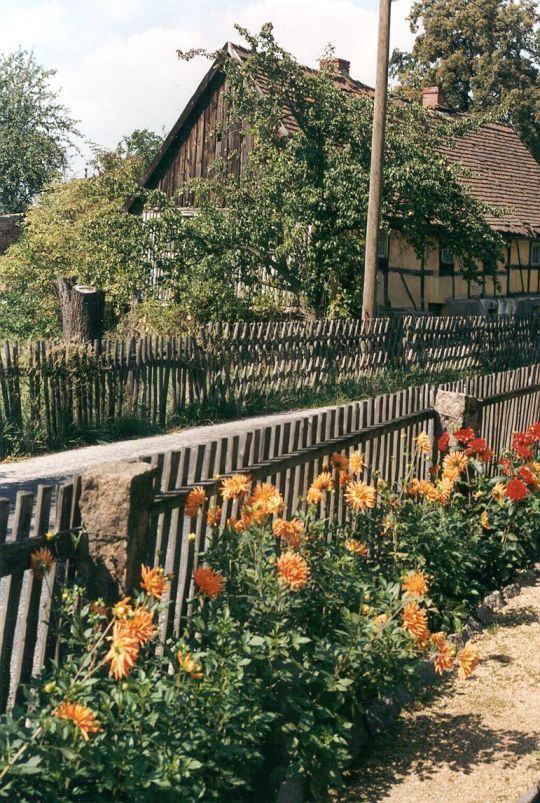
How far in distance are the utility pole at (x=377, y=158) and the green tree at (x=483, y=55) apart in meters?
26.5

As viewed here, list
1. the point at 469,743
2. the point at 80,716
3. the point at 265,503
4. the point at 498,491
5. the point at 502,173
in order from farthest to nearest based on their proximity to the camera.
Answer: the point at 502,173 → the point at 498,491 → the point at 469,743 → the point at 265,503 → the point at 80,716

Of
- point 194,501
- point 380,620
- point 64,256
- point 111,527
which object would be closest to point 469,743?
point 380,620

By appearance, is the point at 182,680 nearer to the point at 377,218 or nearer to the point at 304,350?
the point at 304,350

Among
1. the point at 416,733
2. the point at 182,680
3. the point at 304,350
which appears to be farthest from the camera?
A: the point at 304,350

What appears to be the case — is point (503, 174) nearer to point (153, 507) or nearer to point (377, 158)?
point (377, 158)

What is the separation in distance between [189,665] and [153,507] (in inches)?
37.3

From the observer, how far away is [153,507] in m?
4.07

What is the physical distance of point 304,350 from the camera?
15258 mm

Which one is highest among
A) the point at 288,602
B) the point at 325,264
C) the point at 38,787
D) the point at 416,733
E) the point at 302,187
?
the point at 302,187

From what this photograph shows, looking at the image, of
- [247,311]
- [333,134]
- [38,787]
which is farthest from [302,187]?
[38,787]

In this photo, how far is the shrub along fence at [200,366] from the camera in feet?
36.7

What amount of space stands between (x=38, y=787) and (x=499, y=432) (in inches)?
232

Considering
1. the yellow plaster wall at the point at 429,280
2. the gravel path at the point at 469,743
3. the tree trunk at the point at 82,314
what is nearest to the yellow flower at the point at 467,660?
the gravel path at the point at 469,743

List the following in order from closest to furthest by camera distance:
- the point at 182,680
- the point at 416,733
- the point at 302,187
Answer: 1. the point at 182,680
2. the point at 416,733
3. the point at 302,187
